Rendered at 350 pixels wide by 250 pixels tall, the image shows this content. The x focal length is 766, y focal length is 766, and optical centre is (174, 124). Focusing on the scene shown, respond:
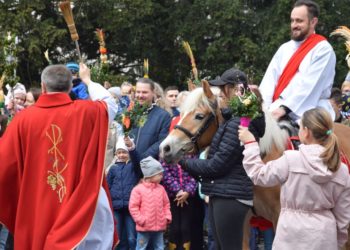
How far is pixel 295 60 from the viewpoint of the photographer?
27.5 ft

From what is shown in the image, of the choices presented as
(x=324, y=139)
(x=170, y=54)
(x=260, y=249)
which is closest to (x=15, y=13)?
(x=170, y=54)

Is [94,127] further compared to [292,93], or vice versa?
[292,93]

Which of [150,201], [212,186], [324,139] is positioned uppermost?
[324,139]

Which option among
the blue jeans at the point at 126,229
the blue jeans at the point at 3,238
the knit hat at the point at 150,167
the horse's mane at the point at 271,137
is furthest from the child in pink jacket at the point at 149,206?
the horse's mane at the point at 271,137

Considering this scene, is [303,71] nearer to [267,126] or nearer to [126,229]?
[267,126]

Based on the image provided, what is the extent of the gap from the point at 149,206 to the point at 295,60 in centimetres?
299

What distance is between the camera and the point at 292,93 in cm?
815

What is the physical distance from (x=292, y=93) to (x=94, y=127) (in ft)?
7.33

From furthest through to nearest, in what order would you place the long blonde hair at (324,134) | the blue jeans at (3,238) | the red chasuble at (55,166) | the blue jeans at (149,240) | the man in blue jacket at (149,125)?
the blue jeans at (3,238), the blue jeans at (149,240), the man in blue jacket at (149,125), the red chasuble at (55,166), the long blonde hair at (324,134)

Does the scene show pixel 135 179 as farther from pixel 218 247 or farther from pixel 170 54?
pixel 170 54

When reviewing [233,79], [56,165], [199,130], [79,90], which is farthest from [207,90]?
[79,90]

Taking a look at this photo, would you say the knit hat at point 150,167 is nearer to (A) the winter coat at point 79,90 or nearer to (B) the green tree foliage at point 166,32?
(A) the winter coat at point 79,90

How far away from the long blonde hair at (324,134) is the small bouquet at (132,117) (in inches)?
127

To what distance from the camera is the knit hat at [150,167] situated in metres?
9.78
